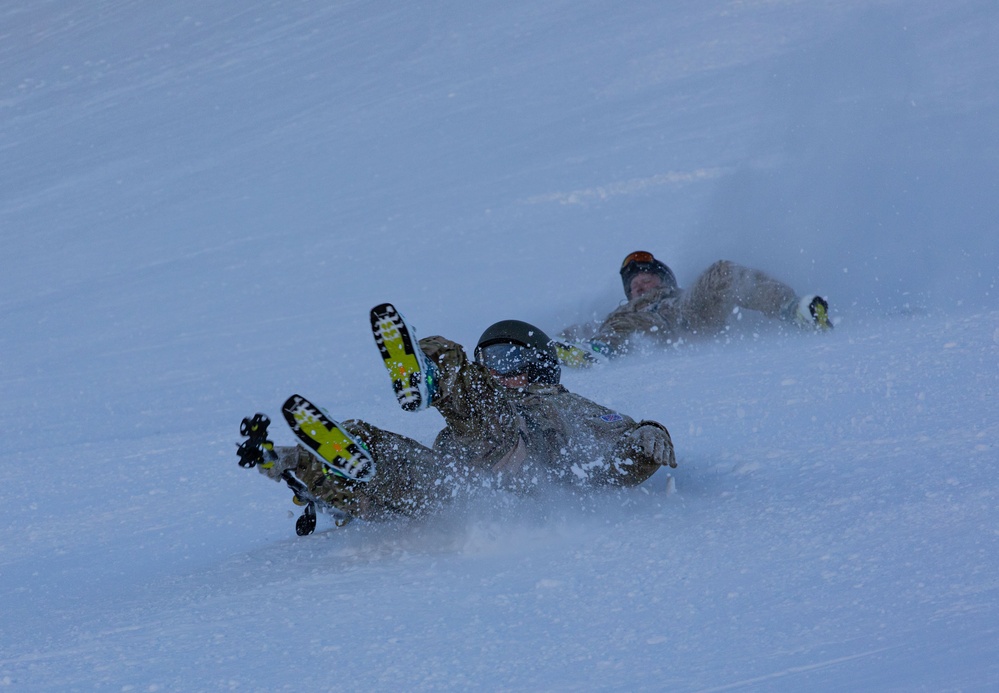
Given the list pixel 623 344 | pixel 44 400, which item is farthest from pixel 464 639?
pixel 44 400

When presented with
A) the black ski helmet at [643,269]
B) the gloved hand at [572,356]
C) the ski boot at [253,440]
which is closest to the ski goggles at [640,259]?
the black ski helmet at [643,269]

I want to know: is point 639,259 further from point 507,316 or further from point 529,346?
point 529,346

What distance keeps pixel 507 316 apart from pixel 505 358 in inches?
155

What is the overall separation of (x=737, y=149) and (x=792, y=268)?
152 inches

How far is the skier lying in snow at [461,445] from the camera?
3217 mm

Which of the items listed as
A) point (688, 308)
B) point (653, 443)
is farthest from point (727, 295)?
point (653, 443)

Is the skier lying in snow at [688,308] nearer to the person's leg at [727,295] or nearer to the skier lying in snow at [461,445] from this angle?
the person's leg at [727,295]

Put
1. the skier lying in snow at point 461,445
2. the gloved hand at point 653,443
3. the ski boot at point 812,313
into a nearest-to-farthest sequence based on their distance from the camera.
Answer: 1. the skier lying in snow at point 461,445
2. the gloved hand at point 653,443
3. the ski boot at point 812,313

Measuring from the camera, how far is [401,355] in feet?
10.5

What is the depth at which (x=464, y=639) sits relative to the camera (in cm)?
270

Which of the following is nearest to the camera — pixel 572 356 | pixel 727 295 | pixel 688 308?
pixel 572 356

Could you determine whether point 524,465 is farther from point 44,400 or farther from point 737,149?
point 737,149

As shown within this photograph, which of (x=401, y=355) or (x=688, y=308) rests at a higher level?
(x=688, y=308)

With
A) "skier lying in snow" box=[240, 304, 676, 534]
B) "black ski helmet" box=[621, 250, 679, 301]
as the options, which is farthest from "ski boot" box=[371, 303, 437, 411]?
"black ski helmet" box=[621, 250, 679, 301]
